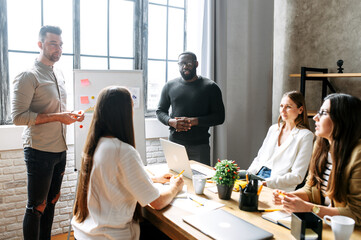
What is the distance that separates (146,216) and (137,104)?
5.30 ft

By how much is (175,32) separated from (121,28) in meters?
0.64

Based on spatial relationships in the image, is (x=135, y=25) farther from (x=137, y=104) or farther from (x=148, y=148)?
(x=148, y=148)

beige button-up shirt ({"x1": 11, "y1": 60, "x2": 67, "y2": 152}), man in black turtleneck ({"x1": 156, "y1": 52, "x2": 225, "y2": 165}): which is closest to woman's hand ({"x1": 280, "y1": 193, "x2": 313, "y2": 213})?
man in black turtleneck ({"x1": 156, "y1": 52, "x2": 225, "y2": 165})

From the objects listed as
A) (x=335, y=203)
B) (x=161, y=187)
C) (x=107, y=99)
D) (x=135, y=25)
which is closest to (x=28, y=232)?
(x=161, y=187)

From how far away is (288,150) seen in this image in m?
2.23

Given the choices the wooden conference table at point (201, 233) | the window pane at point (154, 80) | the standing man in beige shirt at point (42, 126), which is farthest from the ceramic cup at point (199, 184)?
the window pane at point (154, 80)

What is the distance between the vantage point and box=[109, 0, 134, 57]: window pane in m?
3.37

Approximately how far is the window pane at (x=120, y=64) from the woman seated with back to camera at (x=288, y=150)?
5.75ft

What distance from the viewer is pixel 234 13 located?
3771mm

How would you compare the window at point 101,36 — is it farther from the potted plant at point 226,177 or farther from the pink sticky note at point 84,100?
the potted plant at point 226,177

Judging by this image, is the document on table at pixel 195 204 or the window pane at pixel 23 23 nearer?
the document on table at pixel 195 204

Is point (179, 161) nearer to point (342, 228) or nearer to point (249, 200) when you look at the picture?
point (249, 200)

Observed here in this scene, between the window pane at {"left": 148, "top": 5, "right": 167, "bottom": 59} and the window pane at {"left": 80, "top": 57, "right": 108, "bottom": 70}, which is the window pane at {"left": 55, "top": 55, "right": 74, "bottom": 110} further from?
the window pane at {"left": 148, "top": 5, "right": 167, "bottom": 59}

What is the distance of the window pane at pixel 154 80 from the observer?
142 inches
